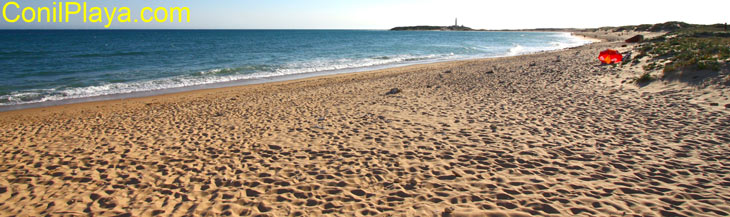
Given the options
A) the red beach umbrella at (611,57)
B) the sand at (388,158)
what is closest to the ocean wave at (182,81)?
the sand at (388,158)

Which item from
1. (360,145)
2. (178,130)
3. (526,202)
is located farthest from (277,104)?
(526,202)

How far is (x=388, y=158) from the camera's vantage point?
19.3 ft

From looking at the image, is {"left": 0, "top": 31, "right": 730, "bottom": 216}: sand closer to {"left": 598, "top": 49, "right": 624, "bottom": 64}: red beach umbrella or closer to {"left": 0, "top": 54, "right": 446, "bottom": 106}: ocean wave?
{"left": 0, "top": 54, "right": 446, "bottom": 106}: ocean wave

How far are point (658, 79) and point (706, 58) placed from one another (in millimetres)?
1873

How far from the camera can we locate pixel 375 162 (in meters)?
5.73

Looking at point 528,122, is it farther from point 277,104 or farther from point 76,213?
point 76,213

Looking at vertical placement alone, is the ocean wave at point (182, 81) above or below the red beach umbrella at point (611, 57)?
below

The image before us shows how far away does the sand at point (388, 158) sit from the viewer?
4320mm

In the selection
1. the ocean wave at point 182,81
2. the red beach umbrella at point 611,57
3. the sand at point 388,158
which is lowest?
the sand at point 388,158

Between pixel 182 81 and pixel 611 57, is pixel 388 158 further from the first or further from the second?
pixel 182 81

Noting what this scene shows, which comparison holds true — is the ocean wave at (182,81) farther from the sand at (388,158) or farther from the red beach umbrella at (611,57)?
the red beach umbrella at (611,57)

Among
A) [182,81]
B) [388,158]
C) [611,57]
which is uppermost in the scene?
[611,57]

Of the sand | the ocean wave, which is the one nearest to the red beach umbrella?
the sand

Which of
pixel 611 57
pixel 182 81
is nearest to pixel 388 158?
pixel 611 57
